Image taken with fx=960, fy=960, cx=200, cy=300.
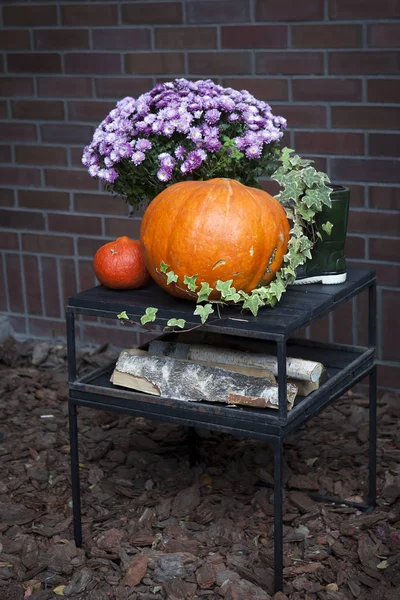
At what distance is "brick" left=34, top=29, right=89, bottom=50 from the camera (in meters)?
4.36

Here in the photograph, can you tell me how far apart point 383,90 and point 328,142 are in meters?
0.31

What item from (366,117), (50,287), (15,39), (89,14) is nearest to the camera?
(366,117)

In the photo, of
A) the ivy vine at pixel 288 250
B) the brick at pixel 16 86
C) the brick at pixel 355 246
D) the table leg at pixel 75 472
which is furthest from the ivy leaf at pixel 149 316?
the brick at pixel 16 86

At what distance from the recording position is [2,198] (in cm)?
475

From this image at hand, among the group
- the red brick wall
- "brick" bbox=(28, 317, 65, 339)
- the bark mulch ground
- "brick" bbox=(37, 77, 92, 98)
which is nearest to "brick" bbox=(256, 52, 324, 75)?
the red brick wall

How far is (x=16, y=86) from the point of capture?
4.59 metres

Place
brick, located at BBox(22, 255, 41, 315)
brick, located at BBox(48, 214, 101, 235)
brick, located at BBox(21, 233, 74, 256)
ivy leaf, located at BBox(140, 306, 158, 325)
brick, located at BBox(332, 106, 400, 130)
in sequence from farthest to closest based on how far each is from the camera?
brick, located at BBox(22, 255, 41, 315) < brick, located at BBox(21, 233, 74, 256) < brick, located at BBox(48, 214, 101, 235) < brick, located at BBox(332, 106, 400, 130) < ivy leaf, located at BBox(140, 306, 158, 325)

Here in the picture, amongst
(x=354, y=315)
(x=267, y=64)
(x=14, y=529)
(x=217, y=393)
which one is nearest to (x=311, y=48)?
(x=267, y=64)

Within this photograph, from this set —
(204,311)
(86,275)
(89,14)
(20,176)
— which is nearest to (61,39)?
(89,14)

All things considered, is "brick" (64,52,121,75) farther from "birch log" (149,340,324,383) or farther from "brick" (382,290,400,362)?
"birch log" (149,340,324,383)

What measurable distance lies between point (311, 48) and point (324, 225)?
4.26 feet

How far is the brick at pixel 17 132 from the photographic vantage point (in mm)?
4605

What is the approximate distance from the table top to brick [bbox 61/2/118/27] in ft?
5.86

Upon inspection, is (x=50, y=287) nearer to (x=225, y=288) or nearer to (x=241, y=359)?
(x=241, y=359)
